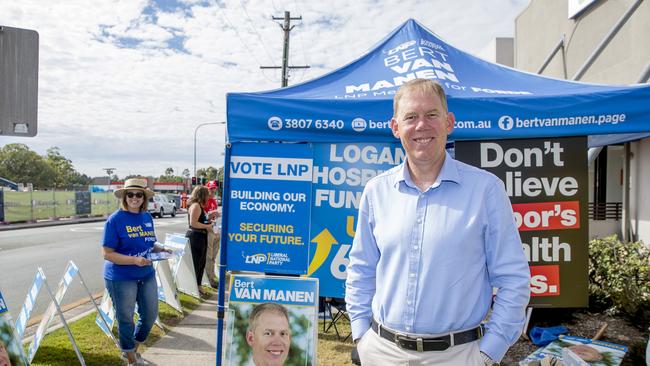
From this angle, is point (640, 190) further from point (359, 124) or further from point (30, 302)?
point (30, 302)

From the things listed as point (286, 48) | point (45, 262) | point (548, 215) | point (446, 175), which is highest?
point (286, 48)

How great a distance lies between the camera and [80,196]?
106ft

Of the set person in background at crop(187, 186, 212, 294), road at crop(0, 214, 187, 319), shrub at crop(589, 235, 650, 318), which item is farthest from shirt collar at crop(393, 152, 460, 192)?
road at crop(0, 214, 187, 319)

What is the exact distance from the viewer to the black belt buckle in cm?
199

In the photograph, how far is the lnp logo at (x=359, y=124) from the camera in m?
3.40

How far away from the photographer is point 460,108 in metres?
3.34

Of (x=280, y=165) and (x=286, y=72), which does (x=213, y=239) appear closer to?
(x=280, y=165)

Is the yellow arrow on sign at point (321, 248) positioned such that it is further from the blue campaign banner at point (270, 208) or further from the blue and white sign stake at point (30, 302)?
the blue and white sign stake at point (30, 302)

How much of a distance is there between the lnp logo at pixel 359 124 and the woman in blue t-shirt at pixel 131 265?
2.27 meters

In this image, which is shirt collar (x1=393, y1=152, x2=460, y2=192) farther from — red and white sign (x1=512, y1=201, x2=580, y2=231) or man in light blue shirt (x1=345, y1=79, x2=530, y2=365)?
red and white sign (x1=512, y1=201, x2=580, y2=231)

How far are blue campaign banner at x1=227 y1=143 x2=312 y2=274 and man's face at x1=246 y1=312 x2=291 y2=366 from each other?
39cm

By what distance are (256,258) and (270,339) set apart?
624 millimetres

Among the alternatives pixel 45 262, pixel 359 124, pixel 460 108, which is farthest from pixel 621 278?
pixel 45 262

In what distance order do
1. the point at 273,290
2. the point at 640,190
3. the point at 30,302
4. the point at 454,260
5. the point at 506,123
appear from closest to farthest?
the point at 454,260 → the point at 506,123 → the point at 273,290 → the point at 30,302 → the point at 640,190
